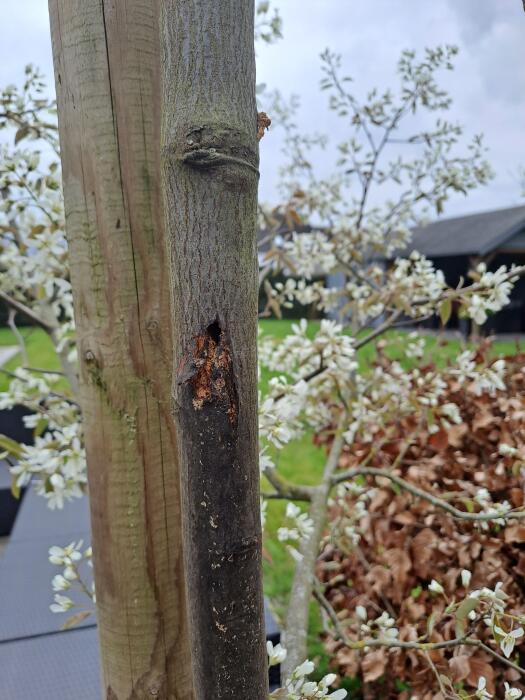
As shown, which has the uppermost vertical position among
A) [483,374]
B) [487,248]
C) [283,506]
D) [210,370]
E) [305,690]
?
[487,248]

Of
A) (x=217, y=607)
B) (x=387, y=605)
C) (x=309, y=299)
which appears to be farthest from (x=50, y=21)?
(x=309, y=299)

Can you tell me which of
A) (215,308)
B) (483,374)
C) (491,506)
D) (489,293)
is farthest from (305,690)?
(483,374)

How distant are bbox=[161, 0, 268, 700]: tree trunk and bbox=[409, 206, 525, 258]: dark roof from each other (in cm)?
1535

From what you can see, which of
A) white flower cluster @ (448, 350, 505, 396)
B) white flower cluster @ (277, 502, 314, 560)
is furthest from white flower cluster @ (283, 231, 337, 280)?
white flower cluster @ (277, 502, 314, 560)

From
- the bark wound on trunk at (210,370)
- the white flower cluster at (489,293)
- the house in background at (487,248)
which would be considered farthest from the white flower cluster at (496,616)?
the house in background at (487,248)

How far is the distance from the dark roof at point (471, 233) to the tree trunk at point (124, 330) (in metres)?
15.1

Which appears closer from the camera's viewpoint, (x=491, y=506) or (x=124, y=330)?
(x=124, y=330)

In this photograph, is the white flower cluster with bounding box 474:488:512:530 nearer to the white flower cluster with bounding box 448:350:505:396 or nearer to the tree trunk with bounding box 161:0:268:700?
the white flower cluster with bounding box 448:350:505:396

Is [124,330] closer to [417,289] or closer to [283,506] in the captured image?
[417,289]

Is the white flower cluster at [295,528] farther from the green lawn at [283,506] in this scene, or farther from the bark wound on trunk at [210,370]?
the bark wound on trunk at [210,370]

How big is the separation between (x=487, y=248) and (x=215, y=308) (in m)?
15.6

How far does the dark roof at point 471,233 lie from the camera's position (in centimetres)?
1510

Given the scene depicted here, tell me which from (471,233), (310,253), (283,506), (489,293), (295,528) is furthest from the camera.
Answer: (471,233)

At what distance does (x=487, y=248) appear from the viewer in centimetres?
1473
